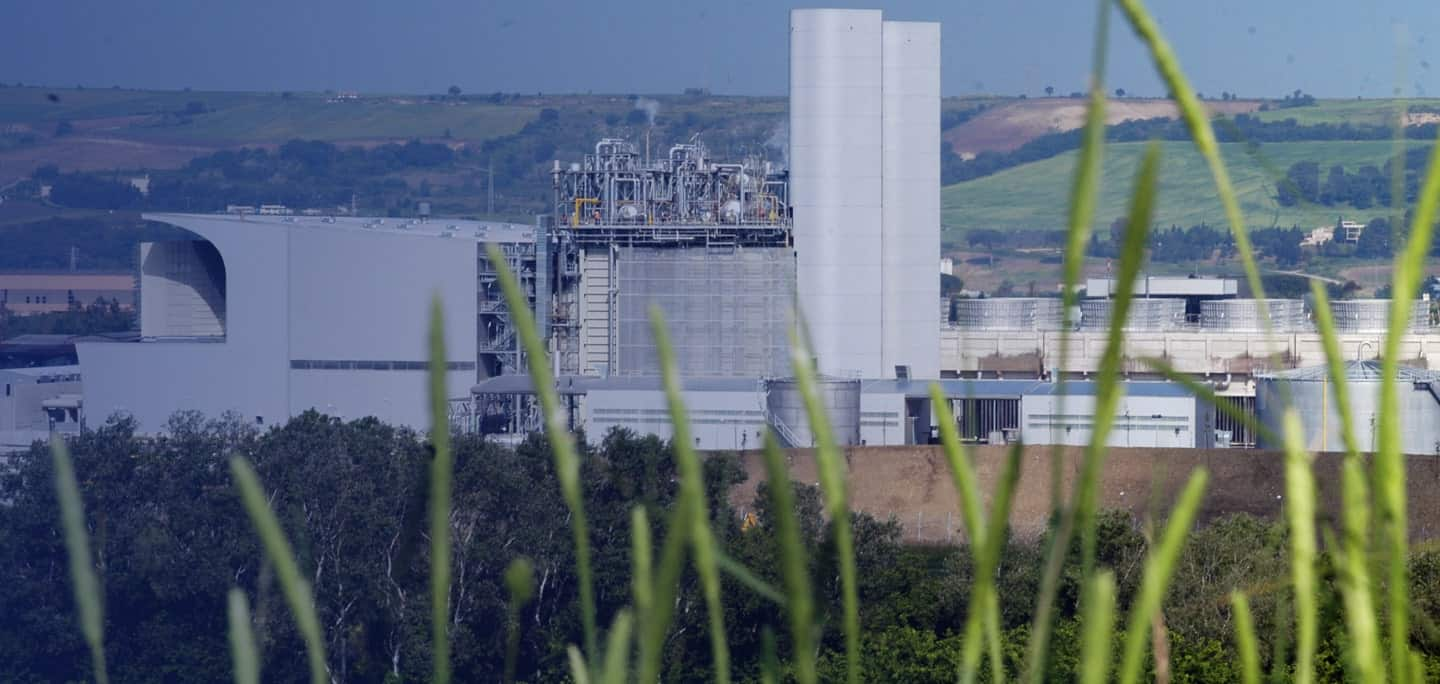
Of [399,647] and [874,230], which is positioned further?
[874,230]

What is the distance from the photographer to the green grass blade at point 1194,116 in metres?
0.61

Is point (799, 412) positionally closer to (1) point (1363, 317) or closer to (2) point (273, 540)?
(1) point (1363, 317)

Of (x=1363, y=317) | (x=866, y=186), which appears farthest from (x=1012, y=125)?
(x=866, y=186)

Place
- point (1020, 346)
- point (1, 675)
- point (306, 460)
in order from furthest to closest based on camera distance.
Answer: point (1020, 346)
point (306, 460)
point (1, 675)

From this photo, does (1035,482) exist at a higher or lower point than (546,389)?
lower

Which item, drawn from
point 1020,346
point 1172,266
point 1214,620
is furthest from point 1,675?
point 1172,266

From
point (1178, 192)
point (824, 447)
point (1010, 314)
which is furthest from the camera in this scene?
point (1178, 192)

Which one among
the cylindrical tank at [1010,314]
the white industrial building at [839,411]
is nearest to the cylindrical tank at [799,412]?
the white industrial building at [839,411]

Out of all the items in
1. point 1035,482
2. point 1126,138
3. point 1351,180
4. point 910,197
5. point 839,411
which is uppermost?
point 1126,138

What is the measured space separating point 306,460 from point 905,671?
5.96 metres

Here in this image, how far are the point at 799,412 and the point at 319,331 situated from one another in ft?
19.0

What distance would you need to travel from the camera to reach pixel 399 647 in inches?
358

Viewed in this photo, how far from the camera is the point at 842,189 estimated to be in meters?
17.7

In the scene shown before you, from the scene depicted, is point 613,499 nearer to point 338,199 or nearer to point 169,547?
point 169,547
